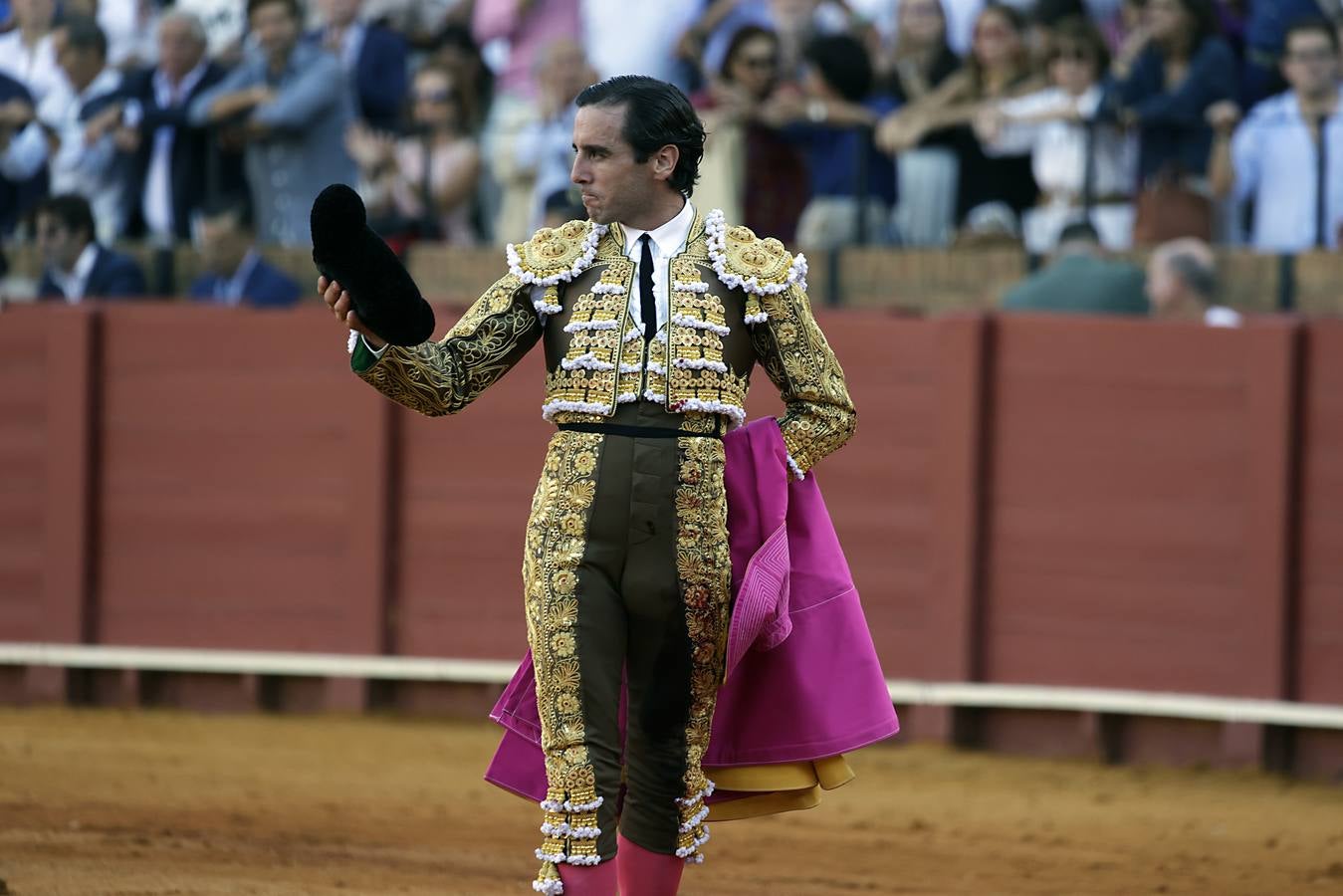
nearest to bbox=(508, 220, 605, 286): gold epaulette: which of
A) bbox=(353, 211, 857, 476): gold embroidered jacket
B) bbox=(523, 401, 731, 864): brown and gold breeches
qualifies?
bbox=(353, 211, 857, 476): gold embroidered jacket

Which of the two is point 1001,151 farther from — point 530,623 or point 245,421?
point 530,623

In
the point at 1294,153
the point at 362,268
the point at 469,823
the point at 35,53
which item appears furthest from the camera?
the point at 35,53

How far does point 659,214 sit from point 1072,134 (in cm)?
423

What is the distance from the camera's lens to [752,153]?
7922 mm

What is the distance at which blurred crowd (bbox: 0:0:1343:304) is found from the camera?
7375mm

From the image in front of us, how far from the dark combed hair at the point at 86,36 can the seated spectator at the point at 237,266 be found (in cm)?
127

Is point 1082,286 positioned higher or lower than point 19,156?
lower

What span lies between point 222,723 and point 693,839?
4.09 metres

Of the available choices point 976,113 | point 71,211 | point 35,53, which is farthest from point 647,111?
point 35,53

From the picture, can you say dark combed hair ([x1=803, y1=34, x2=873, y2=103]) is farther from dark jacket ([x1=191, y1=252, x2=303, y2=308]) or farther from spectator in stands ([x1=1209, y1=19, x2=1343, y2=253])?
dark jacket ([x1=191, y1=252, x2=303, y2=308])

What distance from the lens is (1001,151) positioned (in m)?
7.60

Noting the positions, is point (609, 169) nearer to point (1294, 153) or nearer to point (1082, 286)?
point (1082, 286)

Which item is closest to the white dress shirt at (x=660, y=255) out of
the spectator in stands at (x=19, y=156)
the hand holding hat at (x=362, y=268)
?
the hand holding hat at (x=362, y=268)

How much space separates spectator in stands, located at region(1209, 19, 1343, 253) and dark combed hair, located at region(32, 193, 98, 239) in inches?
171
